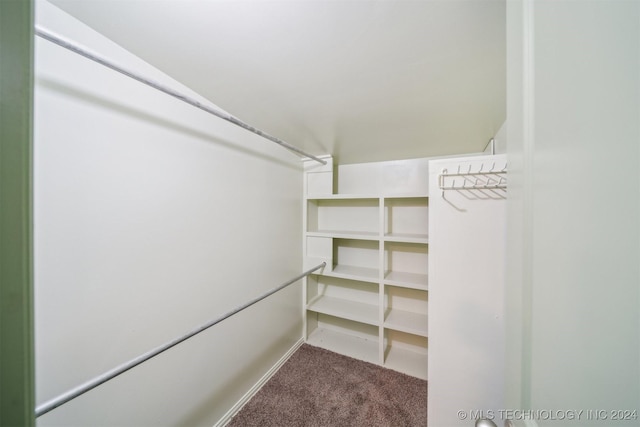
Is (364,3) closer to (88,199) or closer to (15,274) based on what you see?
(15,274)

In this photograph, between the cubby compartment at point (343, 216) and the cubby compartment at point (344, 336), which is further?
the cubby compartment at point (343, 216)

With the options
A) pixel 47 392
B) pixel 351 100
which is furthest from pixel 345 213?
pixel 47 392

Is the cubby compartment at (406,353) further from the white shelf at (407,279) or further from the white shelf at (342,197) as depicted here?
the white shelf at (342,197)

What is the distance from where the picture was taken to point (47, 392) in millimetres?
669

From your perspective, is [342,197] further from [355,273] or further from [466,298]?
[466,298]

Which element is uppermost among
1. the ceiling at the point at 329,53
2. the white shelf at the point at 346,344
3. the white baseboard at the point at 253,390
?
the ceiling at the point at 329,53

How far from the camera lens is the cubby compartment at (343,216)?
7.09 feet

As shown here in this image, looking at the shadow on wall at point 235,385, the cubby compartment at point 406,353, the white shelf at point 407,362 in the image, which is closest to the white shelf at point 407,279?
the cubby compartment at point 406,353

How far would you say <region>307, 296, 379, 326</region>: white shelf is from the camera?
6.17 feet

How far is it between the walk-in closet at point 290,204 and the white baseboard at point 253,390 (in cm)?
2

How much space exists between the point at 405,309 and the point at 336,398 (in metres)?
0.99

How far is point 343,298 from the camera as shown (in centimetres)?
227

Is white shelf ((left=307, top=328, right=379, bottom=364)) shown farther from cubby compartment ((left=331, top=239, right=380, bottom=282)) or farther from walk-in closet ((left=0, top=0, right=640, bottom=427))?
cubby compartment ((left=331, top=239, right=380, bottom=282))

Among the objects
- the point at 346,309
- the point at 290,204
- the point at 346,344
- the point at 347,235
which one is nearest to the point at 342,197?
the point at 347,235
